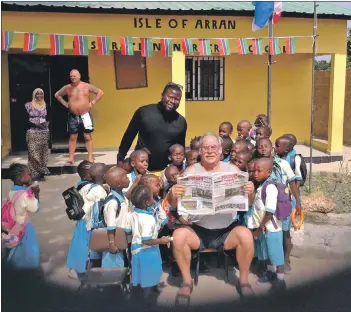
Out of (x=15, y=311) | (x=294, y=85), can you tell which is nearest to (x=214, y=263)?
(x=15, y=311)

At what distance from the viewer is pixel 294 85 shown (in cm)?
1117

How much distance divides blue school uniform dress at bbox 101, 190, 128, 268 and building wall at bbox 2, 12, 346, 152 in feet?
18.4

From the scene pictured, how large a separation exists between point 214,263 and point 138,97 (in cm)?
650

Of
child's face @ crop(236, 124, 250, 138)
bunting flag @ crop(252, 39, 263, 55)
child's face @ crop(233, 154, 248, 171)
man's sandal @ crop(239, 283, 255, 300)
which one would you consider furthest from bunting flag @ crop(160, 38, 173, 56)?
man's sandal @ crop(239, 283, 255, 300)

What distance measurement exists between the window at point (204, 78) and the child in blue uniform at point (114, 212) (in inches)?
279

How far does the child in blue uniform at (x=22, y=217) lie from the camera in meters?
3.93

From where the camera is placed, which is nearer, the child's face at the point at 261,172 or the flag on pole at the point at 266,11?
the child's face at the point at 261,172

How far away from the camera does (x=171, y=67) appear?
1041cm

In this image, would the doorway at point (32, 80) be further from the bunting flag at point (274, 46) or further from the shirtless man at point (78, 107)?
the bunting flag at point (274, 46)

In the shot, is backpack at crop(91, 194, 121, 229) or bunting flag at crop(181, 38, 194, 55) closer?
backpack at crop(91, 194, 121, 229)

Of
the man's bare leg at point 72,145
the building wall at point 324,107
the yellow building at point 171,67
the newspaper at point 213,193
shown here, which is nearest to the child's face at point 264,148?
the newspaper at point 213,193

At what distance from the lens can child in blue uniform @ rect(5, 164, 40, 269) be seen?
3930mm

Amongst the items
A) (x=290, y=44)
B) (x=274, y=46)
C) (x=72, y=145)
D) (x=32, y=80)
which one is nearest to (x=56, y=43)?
(x=72, y=145)

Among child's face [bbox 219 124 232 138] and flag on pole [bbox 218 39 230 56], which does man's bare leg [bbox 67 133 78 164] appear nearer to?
flag on pole [bbox 218 39 230 56]
